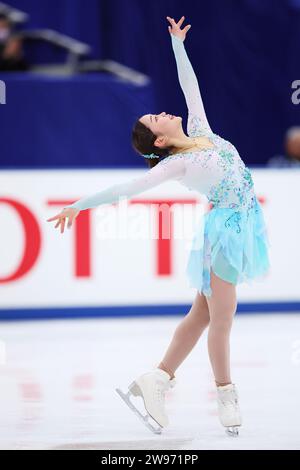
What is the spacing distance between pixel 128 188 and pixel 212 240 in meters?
0.38

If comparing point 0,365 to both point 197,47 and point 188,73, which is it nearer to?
point 188,73

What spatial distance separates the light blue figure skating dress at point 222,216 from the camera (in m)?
3.78

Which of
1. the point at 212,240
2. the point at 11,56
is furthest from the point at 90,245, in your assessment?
the point at 212,240

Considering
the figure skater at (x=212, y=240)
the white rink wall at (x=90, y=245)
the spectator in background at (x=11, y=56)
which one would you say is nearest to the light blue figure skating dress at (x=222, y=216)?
the figure skater at (x=212, y=240)

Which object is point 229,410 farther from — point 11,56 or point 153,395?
point 11,56

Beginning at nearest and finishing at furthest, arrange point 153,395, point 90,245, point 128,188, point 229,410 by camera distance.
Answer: point 128,188 → point 229,410 → point 153,395 → point 90,245

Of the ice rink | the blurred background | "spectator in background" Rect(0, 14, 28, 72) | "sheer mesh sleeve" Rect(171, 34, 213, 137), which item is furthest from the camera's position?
"spectator in background" Rect(0, 14, 28, 72)

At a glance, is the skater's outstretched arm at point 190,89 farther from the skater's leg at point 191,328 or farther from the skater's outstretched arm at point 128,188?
the skater's leg at point 191,328

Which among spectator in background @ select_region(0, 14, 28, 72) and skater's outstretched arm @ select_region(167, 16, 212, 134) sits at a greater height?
spectator in background @ select_region(0, 14, 28, 72)

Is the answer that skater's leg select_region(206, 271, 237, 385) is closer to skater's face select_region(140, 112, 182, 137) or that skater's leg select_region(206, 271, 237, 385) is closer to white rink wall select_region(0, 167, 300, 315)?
skater's face select_region(140, 112, 182, 137)

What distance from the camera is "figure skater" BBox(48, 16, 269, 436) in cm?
379

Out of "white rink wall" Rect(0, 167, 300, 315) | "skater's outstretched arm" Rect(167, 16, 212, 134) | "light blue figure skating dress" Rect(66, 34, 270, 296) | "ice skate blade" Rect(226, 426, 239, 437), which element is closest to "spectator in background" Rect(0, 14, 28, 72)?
"white rink wall" Rect(0, 167, 300, 315)

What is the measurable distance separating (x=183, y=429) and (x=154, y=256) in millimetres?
3104

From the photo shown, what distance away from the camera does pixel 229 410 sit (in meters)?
3.79
